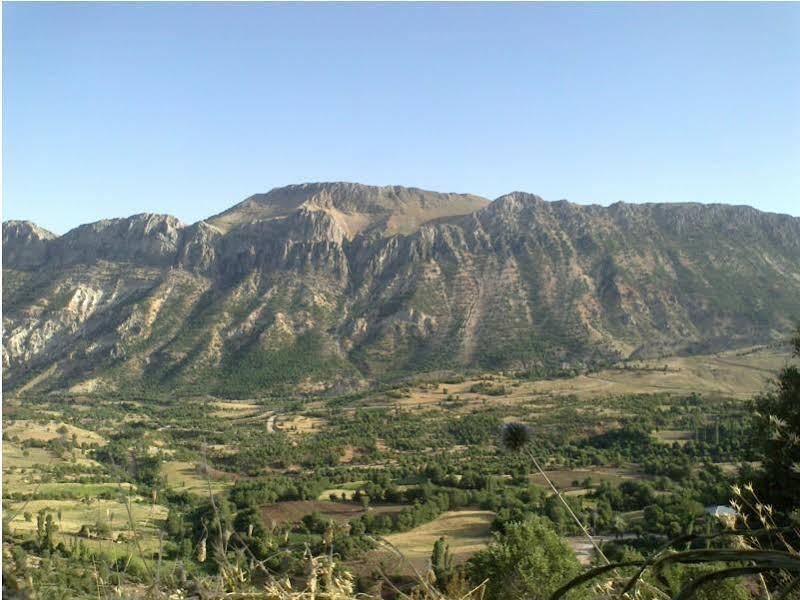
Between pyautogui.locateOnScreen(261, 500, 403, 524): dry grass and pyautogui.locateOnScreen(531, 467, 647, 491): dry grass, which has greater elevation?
pyautogui.locateOnScreen(261, 500, 403, 524): dry grass

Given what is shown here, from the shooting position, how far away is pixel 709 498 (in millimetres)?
41438

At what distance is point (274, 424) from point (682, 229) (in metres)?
127

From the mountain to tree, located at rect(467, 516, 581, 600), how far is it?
114m

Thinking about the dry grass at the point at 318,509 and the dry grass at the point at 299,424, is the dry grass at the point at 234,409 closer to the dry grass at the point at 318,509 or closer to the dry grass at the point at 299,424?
the dry grass at the point at 299,424

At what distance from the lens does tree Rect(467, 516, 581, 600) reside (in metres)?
18.4

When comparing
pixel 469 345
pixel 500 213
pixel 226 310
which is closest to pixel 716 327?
pixel 469 345

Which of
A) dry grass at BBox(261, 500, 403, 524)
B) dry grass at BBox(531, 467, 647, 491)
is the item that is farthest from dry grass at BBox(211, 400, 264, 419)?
dry grass at BBox(531, 467, 647, 491)

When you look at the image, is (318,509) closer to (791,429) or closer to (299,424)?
(791,429)

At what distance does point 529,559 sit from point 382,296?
152 meters

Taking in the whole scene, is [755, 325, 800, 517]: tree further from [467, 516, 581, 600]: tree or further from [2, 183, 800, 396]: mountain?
[2, 183, 800, 396]: mountain

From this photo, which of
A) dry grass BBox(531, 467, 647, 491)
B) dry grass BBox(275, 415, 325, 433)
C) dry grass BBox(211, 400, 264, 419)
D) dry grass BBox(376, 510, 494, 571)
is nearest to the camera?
dry grass BBox(376, 510, 494, 571)

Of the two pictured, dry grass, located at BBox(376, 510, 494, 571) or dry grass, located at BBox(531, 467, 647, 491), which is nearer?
dry grass, located at BBox(376, 510, 494, 571)

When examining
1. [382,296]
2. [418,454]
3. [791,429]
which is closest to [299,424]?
[418,454]

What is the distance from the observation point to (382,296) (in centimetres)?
17100
